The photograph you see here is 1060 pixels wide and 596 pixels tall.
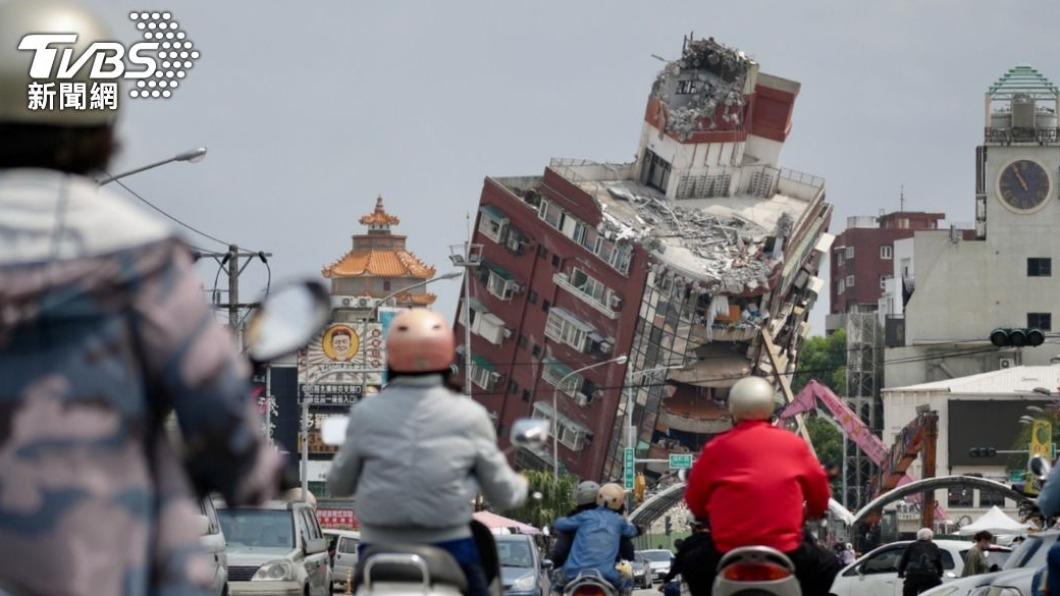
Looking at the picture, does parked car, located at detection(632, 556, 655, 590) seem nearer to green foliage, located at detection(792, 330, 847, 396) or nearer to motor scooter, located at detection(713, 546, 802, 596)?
motor scooter, located at detection(713, 546, 802, 596)

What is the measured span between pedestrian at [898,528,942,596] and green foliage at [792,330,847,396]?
13236 cm

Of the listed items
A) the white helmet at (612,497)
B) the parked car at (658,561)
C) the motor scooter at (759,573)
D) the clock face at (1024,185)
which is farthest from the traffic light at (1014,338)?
the clock face at (1024,185)

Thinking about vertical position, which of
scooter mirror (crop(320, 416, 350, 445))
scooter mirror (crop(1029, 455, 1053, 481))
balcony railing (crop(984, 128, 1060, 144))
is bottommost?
scooter mirror (crop(320, 416, 350, 445))

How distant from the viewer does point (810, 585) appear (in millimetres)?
11078

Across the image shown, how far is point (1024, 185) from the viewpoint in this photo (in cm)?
12200

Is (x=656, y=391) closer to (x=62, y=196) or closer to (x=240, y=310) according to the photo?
(x=240, y=310)

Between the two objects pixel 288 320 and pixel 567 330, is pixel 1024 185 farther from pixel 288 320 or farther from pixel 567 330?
pixel 288 320

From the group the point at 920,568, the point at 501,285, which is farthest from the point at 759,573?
the point at 501,285

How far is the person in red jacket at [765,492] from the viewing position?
35.6ft

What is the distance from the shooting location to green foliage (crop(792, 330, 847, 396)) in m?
166

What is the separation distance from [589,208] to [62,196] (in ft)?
367

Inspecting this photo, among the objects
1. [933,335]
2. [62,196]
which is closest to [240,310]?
[62,196]

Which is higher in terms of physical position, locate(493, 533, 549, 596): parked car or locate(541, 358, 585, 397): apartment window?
locate(541, 358, 585, 397): apartment window

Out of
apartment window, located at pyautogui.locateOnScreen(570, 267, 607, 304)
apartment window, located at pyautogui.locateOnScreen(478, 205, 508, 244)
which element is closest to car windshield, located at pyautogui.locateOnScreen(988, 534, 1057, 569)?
apartment window, located at pyautogui.locateOnScreen(570, 267, 607, 304)
